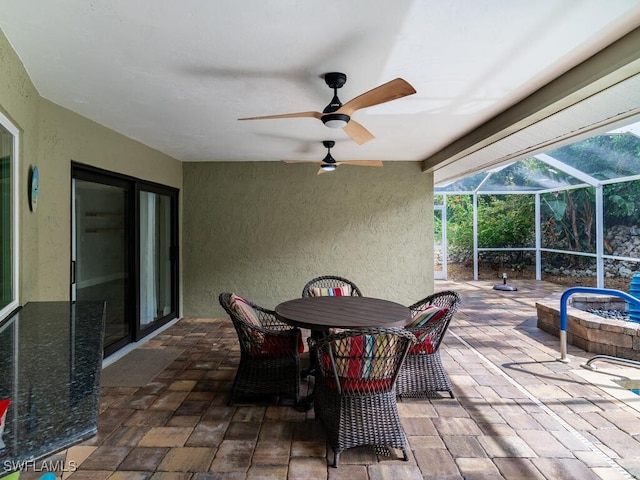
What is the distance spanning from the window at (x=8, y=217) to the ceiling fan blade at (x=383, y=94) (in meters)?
2.01

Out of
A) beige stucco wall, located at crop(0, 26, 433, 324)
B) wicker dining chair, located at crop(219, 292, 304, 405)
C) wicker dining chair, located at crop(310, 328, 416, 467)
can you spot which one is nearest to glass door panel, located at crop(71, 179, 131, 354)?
beige stucco wall, located at crop(0, 26, 433, 324)

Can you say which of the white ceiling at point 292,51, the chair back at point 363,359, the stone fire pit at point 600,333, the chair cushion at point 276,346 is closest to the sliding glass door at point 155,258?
the white ceiling at point 292,51

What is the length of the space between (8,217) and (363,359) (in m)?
2.34

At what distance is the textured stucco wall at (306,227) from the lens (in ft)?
19.5

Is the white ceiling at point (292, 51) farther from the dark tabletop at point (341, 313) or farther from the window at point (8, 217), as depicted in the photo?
the dark tabletop at point (341, 313)

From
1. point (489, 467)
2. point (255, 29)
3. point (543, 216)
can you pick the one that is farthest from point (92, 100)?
point (543, 216)

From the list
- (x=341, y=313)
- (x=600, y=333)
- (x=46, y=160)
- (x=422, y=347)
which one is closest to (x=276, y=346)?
(x=341, y=313)

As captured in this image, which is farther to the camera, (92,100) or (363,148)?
(363,148)

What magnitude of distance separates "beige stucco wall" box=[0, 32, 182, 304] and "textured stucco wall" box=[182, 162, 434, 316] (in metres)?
2.03

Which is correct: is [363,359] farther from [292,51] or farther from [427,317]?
[292,51]

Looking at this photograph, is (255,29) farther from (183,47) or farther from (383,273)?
(383,273)

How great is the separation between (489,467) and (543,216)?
898cm

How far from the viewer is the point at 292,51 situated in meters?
2.24

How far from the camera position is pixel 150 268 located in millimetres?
5105
